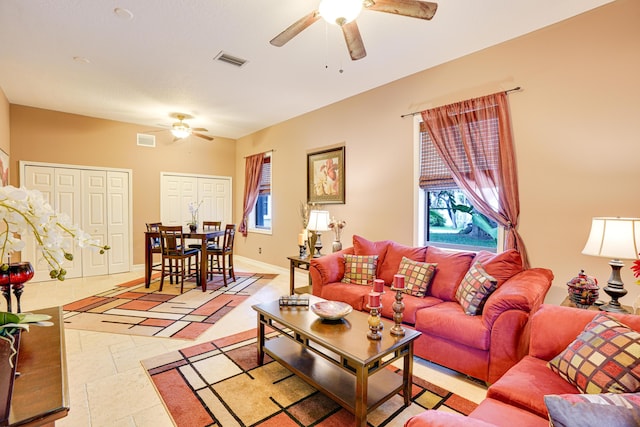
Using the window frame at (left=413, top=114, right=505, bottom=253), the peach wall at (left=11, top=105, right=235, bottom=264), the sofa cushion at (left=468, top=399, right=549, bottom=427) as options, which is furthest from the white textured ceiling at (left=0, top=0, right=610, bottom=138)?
the sofa cushion at (left=468, top=399, right=549, bottom=427)

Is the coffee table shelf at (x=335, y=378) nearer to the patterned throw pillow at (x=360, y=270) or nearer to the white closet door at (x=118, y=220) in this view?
the patterned throw pillow at (x=360, y=270)

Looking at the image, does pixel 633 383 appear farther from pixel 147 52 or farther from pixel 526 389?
pixel 147 52

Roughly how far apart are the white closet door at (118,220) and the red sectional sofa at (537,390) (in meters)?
6.44

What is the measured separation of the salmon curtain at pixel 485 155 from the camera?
9.63ft

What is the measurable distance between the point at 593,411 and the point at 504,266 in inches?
74.7

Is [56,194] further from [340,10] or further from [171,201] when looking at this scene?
[340,10]

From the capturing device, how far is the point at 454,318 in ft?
7.81

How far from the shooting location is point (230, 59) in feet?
11.2

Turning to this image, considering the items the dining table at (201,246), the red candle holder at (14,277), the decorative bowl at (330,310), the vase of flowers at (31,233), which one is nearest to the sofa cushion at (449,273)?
→ the decorative bowl at (330,310)

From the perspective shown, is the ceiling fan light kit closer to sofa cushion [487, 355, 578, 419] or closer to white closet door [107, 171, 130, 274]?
sofa cushion [487, 355, 578, 419]

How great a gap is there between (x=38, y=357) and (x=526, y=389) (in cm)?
211

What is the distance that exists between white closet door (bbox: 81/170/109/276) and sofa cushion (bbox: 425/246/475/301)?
5.82m

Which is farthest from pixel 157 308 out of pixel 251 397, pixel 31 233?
pixel 31 233

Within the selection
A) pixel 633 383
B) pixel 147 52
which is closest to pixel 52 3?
pixel 147 52
